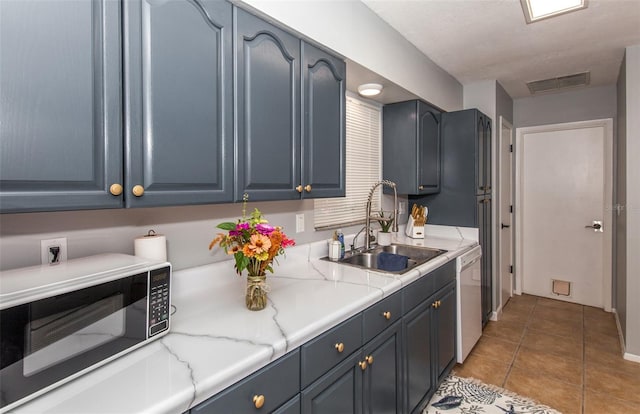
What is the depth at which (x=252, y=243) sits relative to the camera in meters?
1.21

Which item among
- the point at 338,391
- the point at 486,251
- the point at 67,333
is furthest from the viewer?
the point at 486,251

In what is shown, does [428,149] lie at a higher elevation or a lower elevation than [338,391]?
higher

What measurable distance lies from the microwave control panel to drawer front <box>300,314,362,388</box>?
0.46m

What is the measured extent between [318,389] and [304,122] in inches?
45.6

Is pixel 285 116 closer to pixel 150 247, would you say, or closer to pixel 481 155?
pixel 150 247

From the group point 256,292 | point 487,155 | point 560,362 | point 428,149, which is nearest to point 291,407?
point 256,292

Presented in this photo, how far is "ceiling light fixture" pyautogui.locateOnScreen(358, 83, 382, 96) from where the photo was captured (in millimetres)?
2389

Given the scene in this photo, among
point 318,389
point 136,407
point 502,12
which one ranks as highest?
point 502,12

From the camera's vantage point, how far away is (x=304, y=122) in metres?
1.64

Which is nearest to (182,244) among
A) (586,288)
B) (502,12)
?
→ (502,12)

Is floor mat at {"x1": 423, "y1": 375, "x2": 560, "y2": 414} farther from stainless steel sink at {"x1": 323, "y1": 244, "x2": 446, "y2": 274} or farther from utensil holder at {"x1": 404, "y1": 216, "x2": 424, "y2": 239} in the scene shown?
utensil holder at {"x1": 404, "y1": 216, "x2": 424, "y2": 239}

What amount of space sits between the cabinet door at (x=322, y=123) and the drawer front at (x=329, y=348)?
660mm

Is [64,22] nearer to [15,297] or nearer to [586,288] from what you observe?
[15,297]

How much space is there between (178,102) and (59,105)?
34 centimetres
